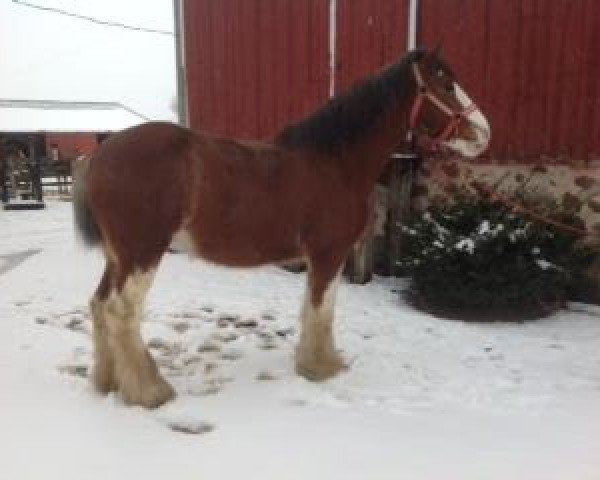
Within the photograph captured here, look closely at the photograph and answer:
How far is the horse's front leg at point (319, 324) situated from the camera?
412 cm

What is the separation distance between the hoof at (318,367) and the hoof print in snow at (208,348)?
733 millimetres

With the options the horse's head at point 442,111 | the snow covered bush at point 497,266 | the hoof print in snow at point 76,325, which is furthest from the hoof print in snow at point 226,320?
the horse's head at point 442,111

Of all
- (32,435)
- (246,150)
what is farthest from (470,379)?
(32,435)

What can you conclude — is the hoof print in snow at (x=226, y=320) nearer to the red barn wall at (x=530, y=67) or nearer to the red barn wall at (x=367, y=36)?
the red barn wall at (x=530, y=67)

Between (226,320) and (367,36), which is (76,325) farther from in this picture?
(367,36)

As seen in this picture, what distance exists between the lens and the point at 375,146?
4191mm

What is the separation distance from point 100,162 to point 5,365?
1.61 metres

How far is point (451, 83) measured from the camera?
13.5 ft

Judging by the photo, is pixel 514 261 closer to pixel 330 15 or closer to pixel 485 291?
pixel 485 291

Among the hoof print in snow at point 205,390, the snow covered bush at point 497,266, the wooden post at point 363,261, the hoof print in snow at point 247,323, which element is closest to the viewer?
the hoof print in snow at point 205,390

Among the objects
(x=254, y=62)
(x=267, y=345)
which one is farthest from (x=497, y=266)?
(x=254, y=62)

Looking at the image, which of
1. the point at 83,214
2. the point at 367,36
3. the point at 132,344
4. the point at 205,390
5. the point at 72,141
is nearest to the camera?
the point at 132,344

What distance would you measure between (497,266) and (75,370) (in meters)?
3.39

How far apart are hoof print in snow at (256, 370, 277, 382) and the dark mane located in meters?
1.42
